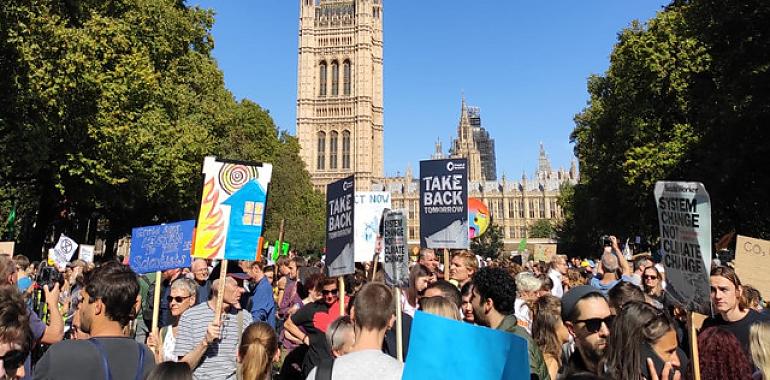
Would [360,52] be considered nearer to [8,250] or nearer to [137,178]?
[137,178]

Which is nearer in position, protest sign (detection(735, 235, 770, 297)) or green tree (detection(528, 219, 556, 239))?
protest sign (detection(735, 235, 770, 297))

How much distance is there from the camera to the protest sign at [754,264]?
20.6 feet

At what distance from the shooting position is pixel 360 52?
280 feet

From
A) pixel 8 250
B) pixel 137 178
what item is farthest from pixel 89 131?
pixel 8 250

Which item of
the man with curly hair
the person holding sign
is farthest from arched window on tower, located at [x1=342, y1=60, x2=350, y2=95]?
the man with curly hair

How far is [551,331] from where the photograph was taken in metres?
4.38

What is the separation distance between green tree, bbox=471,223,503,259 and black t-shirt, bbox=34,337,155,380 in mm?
63582

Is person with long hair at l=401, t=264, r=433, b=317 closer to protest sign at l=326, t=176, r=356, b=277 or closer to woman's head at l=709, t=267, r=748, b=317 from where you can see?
protest sign at l=326, t=176, r=356, b=277

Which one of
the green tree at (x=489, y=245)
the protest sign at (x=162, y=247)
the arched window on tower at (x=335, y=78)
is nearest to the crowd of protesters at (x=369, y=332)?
the protest sign at (x=162, y=247)

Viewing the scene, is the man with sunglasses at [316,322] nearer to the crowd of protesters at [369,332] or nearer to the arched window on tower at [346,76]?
the crowd of protesters at [369,332]

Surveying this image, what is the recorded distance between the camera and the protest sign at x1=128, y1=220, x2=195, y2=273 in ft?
23.5

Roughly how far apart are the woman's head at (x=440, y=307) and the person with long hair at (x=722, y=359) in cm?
158

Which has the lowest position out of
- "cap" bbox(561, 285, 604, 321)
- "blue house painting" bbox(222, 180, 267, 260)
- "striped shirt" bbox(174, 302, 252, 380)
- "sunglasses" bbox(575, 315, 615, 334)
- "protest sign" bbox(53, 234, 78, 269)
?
"striped shirt" bbox(174, 302, 252, 380)

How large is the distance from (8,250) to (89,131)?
32.3 feet
